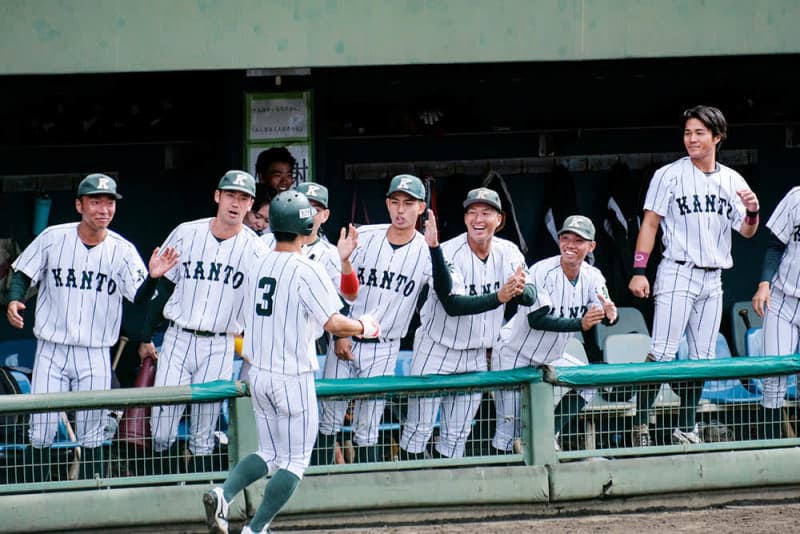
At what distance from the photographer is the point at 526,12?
7.46 m

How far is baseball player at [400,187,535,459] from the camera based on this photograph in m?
6.38

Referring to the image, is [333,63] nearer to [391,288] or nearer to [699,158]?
[391,288]

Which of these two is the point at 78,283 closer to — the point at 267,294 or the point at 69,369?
the point at 69,369

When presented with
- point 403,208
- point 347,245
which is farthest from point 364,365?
point 403,208

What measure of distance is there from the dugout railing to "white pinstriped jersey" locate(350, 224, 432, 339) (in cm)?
42

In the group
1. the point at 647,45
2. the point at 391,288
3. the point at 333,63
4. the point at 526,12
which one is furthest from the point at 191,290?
the point at 647,45

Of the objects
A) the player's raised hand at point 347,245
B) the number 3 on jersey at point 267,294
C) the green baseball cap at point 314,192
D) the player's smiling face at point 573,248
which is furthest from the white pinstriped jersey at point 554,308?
the number 3 on jersey at point 267,294

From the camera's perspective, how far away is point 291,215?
18.1ft

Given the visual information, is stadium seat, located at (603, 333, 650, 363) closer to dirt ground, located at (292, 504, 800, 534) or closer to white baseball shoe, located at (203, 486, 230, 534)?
→ dirt ground, located at (292, 504, 800, 534)

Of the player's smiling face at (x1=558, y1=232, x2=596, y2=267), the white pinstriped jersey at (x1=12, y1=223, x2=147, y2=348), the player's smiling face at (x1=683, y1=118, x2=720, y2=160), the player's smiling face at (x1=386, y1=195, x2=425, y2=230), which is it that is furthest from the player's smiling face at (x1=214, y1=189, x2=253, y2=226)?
the player's smiling face at (x1=683, y1=118, x2=720, y2=160)

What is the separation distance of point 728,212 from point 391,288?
174cm

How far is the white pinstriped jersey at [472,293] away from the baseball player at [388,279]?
121 mm

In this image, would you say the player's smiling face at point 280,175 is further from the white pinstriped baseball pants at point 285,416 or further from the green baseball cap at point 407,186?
the white pinstriped baseball pants at point 285,416

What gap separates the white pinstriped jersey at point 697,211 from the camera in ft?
22.3
